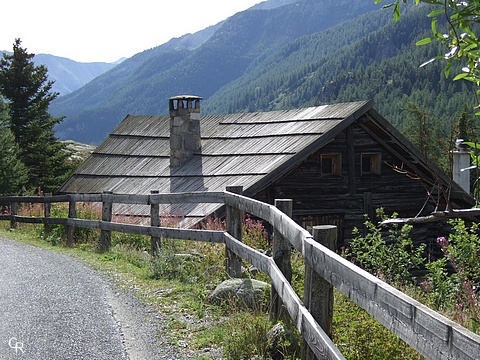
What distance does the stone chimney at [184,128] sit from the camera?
21.5m

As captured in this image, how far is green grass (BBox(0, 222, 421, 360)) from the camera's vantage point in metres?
4.25

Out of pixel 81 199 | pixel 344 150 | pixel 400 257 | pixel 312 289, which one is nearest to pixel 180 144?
pixel 344 150

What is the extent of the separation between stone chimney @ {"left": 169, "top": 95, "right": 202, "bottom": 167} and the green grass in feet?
32.3

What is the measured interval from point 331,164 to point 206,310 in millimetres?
13144

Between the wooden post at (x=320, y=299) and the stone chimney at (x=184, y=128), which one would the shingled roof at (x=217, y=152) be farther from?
the wooden post at (x=320, y=299)

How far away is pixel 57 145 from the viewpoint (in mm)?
38281

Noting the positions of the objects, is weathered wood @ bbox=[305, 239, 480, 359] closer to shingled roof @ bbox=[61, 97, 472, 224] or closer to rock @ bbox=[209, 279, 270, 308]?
rock @ bbox=[209, 279, 270, 308]

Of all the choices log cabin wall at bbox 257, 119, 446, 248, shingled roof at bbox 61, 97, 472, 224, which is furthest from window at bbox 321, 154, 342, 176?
shingled roof at bbox 61, 97, 472, 224

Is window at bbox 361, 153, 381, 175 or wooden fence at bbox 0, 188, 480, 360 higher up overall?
window at bbox 361, 153, 381, 175

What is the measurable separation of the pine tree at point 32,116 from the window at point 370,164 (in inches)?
854

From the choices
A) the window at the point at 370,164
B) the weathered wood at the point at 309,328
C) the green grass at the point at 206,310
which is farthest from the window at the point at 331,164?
the weathered wood at the point at 309,328

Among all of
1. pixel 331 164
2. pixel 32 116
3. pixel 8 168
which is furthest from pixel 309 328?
pixel 32 116

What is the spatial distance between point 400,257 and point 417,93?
141 meters

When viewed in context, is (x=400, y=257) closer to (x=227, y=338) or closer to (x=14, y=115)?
(x=227, y=338)
